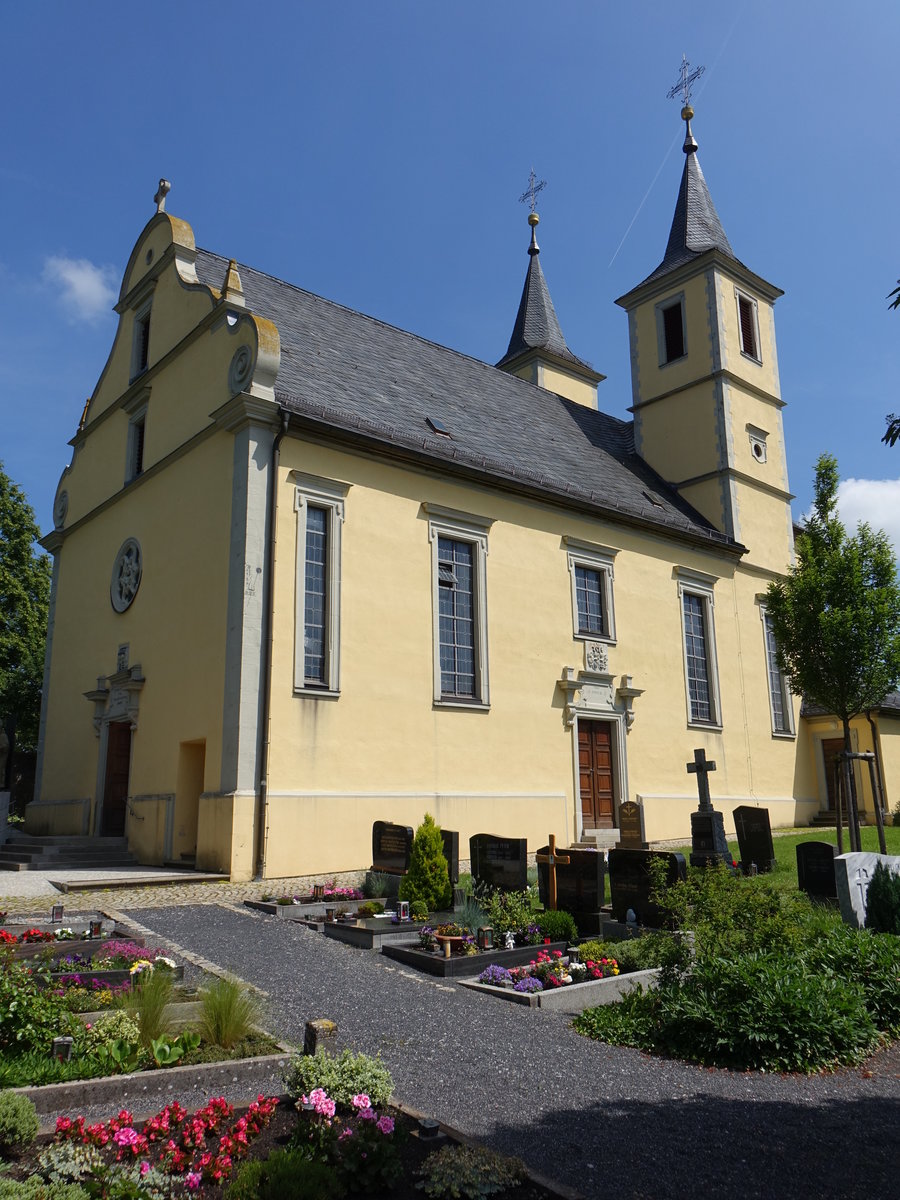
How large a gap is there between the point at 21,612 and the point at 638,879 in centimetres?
2589

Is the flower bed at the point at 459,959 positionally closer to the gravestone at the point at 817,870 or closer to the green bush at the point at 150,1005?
the green bush at the point at 150,1005

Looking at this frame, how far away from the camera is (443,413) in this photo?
802 inches

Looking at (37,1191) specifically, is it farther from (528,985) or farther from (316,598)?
(316,598)

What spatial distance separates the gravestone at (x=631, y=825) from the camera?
16438mm

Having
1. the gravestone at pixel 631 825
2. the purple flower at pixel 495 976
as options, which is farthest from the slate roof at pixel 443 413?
the purple flower at pixel 495 976

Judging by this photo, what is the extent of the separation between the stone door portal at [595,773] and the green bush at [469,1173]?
49.0 feet

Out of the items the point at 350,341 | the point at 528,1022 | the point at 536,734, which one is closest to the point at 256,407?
→ the point at 350,341

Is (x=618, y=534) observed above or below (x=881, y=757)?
above

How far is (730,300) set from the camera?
26625 millimetres

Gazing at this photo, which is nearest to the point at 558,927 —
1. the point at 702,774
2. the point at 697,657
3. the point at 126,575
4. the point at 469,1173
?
the point at 469,1173

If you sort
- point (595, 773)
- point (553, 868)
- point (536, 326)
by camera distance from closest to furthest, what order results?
point (553, 868) → point (595, 773) → point (536, 326)

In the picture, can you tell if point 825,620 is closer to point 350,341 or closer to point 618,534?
point 618,534

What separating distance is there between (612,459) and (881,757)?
10.4m

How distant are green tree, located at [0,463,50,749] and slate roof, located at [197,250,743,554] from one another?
1527 cm
